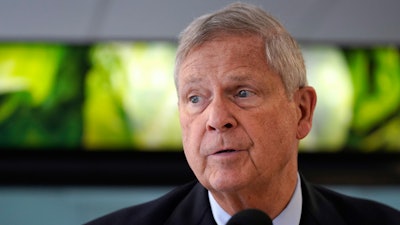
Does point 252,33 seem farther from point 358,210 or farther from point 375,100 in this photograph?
point 375,100

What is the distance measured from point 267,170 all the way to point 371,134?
124 inches

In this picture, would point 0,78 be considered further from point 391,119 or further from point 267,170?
point 267,170

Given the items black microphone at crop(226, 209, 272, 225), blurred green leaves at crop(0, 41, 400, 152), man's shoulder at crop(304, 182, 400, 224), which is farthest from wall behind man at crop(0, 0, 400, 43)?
black microphone at crop(226, 209, 272, 225)

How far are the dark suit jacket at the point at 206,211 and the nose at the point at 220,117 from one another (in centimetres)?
19

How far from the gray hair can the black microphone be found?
0.95 ft

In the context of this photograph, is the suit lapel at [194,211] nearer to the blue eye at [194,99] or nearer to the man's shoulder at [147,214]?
the man's shoulder at [147,214]

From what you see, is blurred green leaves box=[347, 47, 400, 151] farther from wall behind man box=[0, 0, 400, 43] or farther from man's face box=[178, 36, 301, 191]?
man's face box=[178, 36, 301, 191]

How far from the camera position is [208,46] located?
1.16 m

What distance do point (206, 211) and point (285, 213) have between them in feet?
0.41

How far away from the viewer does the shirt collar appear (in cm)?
123

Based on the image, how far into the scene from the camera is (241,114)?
1.13 m

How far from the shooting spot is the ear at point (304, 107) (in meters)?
1.24

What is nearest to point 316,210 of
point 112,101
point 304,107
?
point 304,107

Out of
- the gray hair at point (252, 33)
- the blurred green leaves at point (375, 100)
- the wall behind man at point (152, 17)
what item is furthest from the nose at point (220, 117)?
the blurred green leaves at point (375, 100)
